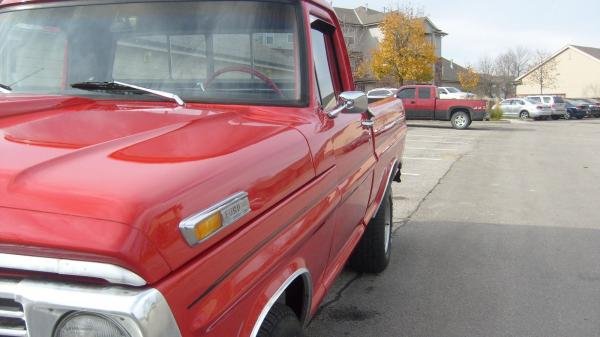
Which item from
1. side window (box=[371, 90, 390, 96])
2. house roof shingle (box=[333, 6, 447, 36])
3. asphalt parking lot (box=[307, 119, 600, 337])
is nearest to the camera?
asphalt parking lot (box=[307, 119, 600, 337])

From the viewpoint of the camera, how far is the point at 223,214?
1.54m

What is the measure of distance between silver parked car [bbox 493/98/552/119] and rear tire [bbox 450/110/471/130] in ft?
41.2

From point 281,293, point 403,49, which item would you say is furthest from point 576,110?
point 281,293

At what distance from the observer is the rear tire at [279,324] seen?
1783mm

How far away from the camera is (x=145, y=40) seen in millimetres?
2766

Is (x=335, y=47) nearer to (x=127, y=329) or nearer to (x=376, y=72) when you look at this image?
(x=127, y=329)

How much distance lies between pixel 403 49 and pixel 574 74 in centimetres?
3638

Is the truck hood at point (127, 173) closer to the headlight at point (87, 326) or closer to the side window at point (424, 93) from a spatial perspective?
the headlight at point (87, 326)

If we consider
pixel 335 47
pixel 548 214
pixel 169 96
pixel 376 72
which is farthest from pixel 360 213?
pixel 376 72

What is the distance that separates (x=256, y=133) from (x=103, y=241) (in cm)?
91

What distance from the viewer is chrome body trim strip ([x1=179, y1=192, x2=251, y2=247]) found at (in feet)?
4.53

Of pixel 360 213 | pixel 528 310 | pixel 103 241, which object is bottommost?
pixel 528 310

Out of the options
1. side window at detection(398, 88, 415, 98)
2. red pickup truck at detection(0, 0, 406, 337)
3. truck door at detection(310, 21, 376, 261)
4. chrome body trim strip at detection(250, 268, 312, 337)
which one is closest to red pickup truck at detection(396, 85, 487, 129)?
side window at detection(398, 88, 415, 98)

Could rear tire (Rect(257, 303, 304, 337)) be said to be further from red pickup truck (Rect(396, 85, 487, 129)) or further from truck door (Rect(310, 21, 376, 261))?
red pickup truck (Rect(396, 85, 487, 129))
